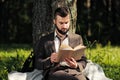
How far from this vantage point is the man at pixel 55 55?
6.53 metres

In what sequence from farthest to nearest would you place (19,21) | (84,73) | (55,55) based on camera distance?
(19,21) → (84,73) → (55,55)

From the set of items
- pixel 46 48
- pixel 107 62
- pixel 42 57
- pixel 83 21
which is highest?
pixel 46 48

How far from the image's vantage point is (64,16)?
6.54m

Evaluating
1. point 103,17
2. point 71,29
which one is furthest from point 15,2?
point 71,29

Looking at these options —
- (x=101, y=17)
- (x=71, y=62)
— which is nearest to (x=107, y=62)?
(x=71, y=62)

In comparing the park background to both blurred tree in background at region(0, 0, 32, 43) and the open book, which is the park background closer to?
blurred tree in background at region(0, 0, 32, 43)

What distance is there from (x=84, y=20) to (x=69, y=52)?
25.7 meters

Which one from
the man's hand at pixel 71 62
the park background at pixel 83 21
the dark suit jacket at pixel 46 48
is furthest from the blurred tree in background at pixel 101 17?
the man's hand at pixel 71 62

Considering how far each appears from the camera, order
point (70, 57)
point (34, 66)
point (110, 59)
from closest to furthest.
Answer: point (70, 57) → point (34, 66) → point (110, 59)

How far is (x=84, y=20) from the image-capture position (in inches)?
1254

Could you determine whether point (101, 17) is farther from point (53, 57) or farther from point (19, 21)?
point (53, 57)

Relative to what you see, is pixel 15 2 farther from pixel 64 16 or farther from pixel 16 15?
pixel 64 16

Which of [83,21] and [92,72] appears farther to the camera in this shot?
[83,21]

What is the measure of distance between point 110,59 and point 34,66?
4.56 m
